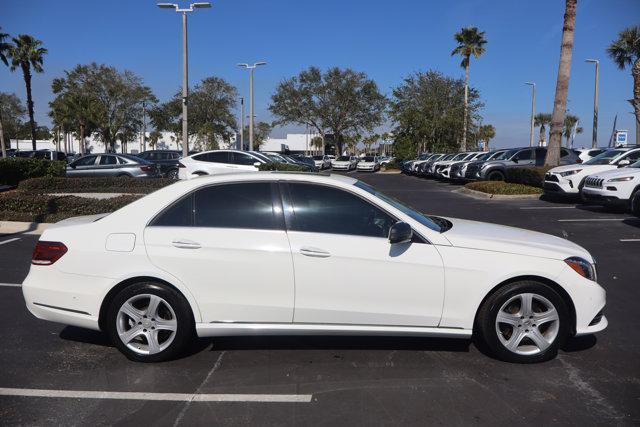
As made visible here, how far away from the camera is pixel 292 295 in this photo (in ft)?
14.1

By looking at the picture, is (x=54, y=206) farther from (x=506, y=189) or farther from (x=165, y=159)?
(x=165, y=159)

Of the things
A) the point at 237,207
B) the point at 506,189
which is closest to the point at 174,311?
the point at 237,207

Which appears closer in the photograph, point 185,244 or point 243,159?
point 185,244

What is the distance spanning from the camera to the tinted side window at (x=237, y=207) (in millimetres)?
4418

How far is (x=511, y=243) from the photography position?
14.6 ft

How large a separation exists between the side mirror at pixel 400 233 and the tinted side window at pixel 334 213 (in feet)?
0.62

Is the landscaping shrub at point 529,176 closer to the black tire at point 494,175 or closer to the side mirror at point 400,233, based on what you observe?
the black tire at point 494,175

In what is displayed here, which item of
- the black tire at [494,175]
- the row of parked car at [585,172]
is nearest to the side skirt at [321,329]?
the row of parked car at [585,172]

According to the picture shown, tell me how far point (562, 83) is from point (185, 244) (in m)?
19.2

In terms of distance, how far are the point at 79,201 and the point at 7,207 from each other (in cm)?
158

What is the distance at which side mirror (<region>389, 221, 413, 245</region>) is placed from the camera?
4168 millimetres

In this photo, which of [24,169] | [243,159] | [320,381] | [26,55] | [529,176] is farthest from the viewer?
[26,55]

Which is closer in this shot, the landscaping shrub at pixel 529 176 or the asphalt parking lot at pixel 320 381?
the asphalt parking lot at pixel 320 381

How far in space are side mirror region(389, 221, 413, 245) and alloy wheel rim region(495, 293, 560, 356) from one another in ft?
3.11
